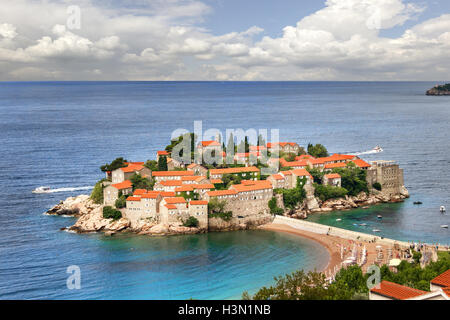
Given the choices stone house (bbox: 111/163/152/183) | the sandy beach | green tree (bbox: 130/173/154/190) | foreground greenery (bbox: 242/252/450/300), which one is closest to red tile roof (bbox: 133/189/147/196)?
green tree (bbox: 130/173/154/190)

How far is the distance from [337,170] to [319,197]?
20.5ft

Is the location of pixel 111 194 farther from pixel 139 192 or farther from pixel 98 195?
pixel 139 192

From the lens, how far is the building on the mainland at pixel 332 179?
2413 inches

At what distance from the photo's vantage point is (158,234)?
161 ft

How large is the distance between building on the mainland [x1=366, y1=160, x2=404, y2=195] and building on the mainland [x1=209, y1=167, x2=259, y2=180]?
16.8 m

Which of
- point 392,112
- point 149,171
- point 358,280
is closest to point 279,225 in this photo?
point 149,171

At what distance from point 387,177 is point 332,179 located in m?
9.03

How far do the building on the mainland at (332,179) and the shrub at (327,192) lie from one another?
165 cm

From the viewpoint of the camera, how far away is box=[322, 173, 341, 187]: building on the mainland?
2413 inches

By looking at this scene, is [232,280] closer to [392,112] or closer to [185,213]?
[185,213]

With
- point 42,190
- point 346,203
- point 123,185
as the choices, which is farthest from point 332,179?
point 42,190

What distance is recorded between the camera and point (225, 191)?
173 ft

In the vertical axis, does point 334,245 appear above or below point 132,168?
below

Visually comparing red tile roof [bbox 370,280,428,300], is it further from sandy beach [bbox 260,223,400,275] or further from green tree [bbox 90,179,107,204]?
green tree [bbox 90,179,107,204]
